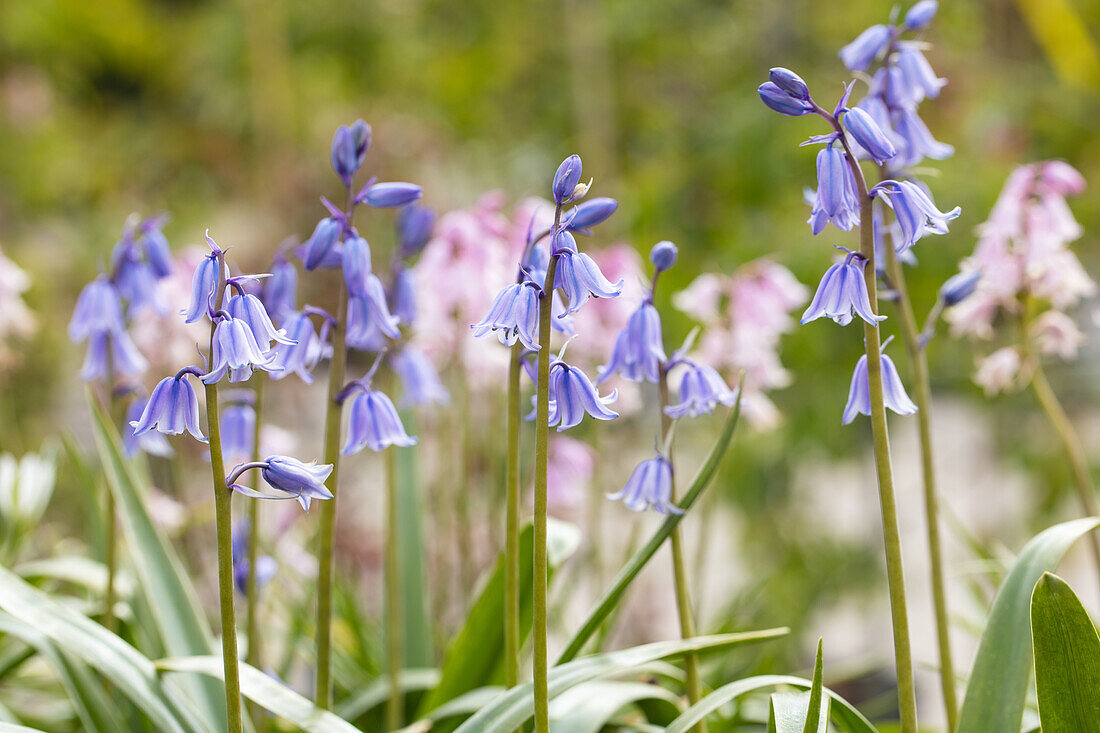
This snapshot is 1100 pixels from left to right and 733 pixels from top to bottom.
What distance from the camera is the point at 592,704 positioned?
4.21 feet

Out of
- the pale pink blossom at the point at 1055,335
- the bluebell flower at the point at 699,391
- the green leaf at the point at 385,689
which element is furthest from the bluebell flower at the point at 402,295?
the pale pink blossom at the point at 1055,335

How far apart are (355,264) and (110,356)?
0.66m

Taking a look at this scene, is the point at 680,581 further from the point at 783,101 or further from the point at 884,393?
the point at 783,101

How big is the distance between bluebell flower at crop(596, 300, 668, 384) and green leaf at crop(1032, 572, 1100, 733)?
1.64ft

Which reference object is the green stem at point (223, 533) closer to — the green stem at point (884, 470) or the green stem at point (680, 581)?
the green stem at point (680, 581)

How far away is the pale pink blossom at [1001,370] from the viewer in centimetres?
164

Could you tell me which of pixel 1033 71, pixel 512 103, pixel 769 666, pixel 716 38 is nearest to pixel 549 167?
pixel 512 103

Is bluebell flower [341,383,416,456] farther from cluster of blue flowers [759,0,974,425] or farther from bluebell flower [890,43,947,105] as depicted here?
bluebell flower [890,43,947,105]

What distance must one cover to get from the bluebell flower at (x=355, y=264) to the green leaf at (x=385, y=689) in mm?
766

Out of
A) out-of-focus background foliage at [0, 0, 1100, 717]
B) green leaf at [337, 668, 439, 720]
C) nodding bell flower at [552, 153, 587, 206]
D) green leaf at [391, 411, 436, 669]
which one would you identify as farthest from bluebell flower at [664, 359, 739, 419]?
out-of-focus background foliage at [0, 0, 1100, 717]

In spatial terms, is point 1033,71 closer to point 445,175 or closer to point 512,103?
point 512,103

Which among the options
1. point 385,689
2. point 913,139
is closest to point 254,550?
point 385,689

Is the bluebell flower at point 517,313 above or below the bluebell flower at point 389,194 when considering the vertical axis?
below

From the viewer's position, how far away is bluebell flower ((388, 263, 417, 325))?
1.50 m
